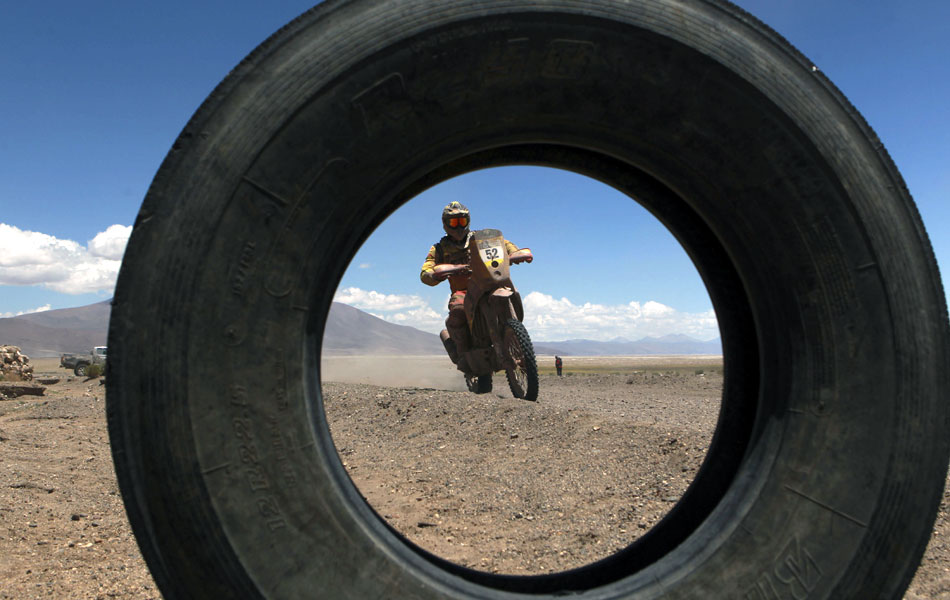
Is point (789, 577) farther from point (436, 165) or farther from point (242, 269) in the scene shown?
point (242, 269)

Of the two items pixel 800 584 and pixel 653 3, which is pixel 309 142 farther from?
pixel 800 584

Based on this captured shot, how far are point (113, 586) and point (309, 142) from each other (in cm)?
A: 229

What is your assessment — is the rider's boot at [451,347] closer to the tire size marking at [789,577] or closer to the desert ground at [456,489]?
the desert ground at [456,489]

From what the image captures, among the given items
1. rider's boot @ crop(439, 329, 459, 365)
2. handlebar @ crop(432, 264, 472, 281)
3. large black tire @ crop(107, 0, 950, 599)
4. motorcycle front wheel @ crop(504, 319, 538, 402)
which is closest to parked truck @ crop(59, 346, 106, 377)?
rider's boot @ crop(439, 329, 459, 365)

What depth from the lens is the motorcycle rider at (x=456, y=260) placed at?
922 cm

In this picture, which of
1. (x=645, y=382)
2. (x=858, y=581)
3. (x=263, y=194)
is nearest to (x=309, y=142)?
(x=263, y=194)

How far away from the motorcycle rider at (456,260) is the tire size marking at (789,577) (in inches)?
305

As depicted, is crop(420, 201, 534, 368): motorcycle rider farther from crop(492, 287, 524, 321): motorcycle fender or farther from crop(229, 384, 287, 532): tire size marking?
crop(229, 384, 287, 532): tire size marking

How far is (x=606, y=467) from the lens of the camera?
4340mm

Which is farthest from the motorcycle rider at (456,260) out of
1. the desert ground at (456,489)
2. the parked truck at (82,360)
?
the parked truck at (82,360)

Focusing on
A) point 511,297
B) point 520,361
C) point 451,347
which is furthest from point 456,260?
point 520,361

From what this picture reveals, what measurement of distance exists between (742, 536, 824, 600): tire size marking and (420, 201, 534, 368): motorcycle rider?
7.74 meters

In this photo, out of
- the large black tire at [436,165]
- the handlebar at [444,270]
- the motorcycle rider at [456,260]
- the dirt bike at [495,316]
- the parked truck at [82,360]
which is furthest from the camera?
the parked truck at [82,360]

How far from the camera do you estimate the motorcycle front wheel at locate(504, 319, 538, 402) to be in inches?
339
